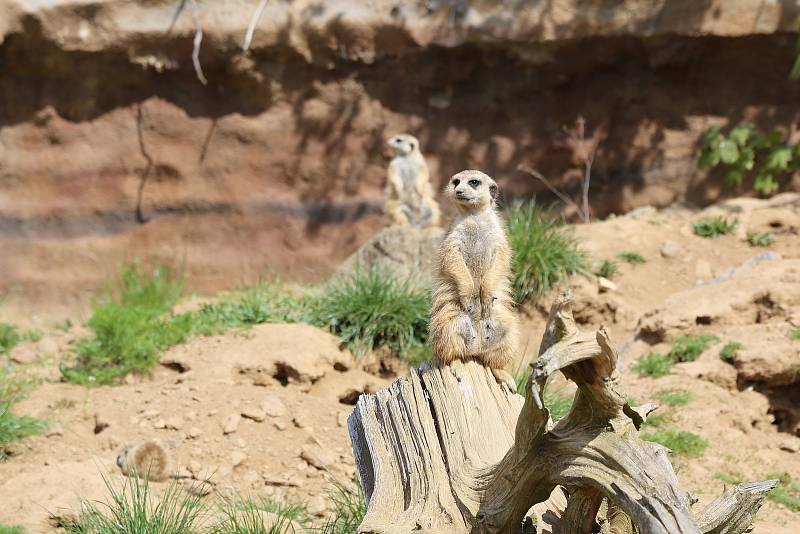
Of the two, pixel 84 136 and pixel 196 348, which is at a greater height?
pixel 84 136

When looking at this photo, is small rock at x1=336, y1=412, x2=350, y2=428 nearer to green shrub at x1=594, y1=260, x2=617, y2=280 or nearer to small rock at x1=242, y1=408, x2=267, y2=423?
small rock at x1=242, y1=408, x2=267, y2=423

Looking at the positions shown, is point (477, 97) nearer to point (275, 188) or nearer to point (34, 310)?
point (275, 188)

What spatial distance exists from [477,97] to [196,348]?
471 cm

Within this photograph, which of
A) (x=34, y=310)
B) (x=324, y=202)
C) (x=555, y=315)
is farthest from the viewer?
(x=324, y=202)

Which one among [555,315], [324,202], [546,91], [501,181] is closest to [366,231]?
[324,202]

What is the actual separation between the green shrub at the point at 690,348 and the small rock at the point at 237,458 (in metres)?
2.72

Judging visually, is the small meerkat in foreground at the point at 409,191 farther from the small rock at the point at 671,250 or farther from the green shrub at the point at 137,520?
the green shrub at the point at 137,520

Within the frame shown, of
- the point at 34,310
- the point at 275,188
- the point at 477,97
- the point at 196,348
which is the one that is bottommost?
the point at 34,310

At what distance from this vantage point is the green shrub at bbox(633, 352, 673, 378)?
533 centimetres

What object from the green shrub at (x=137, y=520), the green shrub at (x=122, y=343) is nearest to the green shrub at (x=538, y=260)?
the green shrub at (x=122, y=343)

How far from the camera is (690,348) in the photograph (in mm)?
5426

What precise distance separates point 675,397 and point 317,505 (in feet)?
7.13

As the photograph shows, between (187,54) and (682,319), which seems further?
(187,54)

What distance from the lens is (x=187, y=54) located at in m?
8.66
